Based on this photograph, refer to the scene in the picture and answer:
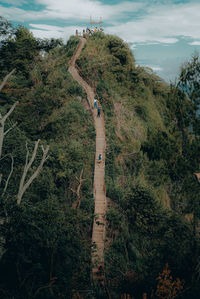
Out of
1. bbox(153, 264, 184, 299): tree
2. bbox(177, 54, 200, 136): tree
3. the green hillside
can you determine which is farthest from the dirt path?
bbox(177, 54, 200, 136): tree

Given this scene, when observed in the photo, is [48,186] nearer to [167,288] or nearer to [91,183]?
[91,183]

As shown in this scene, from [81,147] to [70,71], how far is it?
17.6m


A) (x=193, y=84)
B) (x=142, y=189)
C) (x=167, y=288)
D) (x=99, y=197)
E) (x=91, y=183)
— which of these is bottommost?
(x=167, y=288)

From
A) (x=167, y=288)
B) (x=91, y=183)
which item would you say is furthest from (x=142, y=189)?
(x=167, y=288)

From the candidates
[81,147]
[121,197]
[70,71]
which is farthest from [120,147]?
[70,71]

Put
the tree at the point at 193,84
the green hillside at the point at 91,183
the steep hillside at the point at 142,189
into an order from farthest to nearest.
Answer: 1. the tree at the point at 193,84
2. the steep hillside at the point at 142,189
3. the green hillside at the point at 91,183

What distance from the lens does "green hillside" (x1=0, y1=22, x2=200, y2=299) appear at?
10031 millimetres

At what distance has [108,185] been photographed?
756 inches

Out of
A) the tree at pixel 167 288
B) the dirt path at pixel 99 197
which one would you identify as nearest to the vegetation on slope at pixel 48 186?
the dirt path at pixel 99 197

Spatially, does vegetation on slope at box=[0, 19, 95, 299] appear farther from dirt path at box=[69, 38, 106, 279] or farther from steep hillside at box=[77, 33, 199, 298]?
steep hillside at box=[77, 33, 199, 298]

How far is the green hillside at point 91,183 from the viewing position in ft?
32.9

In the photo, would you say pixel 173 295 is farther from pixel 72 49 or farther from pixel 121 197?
pixel 72 49

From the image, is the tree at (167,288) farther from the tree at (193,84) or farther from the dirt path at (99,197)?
the tree at (193,84)

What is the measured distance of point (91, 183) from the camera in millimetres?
19453
